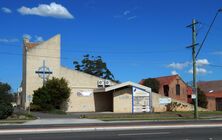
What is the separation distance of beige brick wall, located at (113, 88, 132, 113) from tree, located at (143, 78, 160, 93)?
18.7 metres

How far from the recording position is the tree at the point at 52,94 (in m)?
55.5

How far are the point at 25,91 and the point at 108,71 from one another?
4987 cm

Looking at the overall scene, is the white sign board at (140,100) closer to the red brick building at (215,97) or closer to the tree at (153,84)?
the tree at (153,84)

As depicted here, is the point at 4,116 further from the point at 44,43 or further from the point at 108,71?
the point at 108,71

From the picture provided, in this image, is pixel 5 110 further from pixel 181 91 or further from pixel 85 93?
pixel 181 91

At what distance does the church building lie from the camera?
58.5 metres

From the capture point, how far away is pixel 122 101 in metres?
59.9

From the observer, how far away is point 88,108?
61375 millimetres

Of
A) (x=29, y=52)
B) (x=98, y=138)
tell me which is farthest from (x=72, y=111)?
(x=98, y=138)

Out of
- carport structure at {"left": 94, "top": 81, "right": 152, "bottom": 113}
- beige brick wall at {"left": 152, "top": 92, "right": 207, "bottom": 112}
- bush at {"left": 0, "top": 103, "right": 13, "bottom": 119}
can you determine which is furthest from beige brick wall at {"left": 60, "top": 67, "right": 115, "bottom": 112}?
bush at {"left": 0, "top": 103, "right": 13, "bottom": 119}

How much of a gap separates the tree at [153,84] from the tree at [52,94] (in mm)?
24749

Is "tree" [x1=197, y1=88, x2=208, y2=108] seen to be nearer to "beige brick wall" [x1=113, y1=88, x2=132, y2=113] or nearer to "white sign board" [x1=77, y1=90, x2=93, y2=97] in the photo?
"beige brick wall" [x1=113, y1=88, x2=132, y2=113]

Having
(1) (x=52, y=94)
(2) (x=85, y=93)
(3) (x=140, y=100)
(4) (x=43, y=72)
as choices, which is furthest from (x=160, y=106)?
(4) (x=43, y=72)

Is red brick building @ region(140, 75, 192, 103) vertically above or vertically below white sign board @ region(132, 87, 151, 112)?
above
